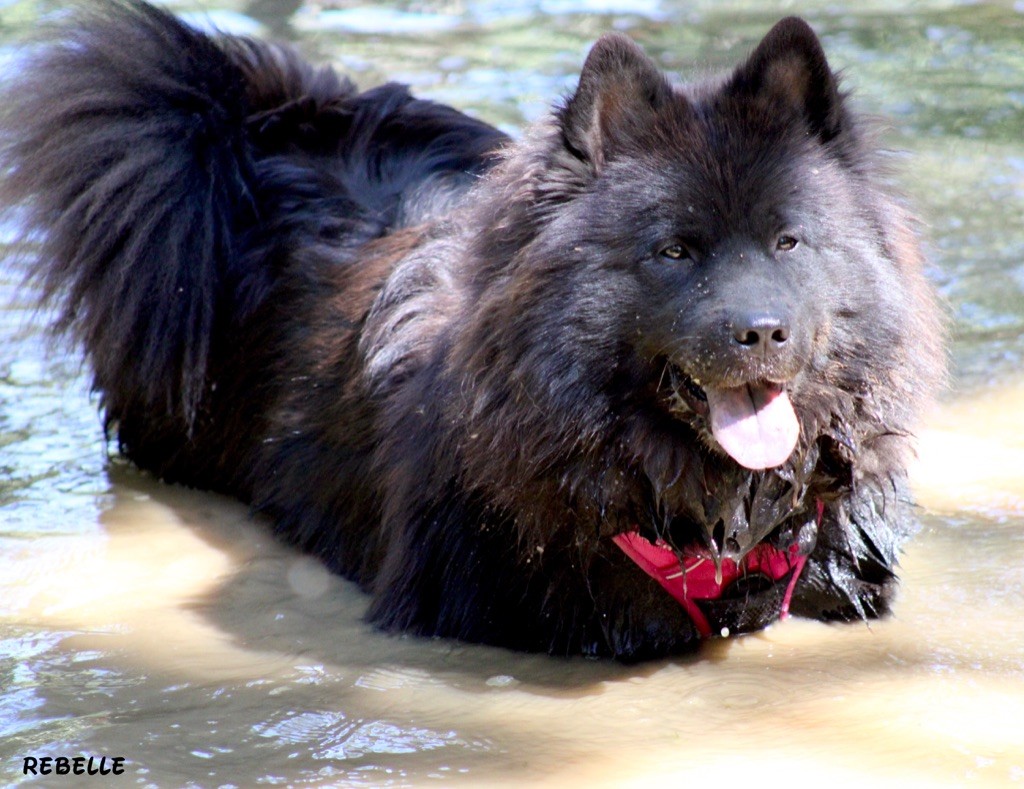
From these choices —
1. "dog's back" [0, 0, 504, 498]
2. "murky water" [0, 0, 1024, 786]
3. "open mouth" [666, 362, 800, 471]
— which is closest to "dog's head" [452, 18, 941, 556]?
"open mouth" [666, 362, 800, 471]

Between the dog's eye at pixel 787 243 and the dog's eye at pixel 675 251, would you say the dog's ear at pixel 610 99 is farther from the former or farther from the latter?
the dog's eye at pixel 787 243

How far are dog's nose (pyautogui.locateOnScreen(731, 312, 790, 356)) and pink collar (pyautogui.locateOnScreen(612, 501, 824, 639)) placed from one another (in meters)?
0.71

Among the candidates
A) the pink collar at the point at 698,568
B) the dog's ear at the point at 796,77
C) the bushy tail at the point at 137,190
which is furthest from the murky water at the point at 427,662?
the dog's ear at the point at 796,77

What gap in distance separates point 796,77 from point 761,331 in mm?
822

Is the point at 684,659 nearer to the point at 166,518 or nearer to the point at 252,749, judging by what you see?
the point at 252,749

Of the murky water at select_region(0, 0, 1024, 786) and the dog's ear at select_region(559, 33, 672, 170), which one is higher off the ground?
the dog's ear at select_region(559, 33, 672, 170)

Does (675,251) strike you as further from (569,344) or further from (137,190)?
(137,190)

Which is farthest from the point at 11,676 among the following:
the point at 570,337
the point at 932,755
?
the point at 932,755

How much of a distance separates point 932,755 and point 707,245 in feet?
4.62

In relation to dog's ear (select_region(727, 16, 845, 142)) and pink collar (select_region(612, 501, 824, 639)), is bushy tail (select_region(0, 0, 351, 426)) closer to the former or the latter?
pink collar (select_region(612, 501, 824, 639))

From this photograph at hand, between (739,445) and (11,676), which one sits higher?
(739,445)

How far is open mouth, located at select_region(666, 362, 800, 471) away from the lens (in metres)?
3.52

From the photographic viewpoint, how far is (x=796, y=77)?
3705mm

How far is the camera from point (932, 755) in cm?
334
